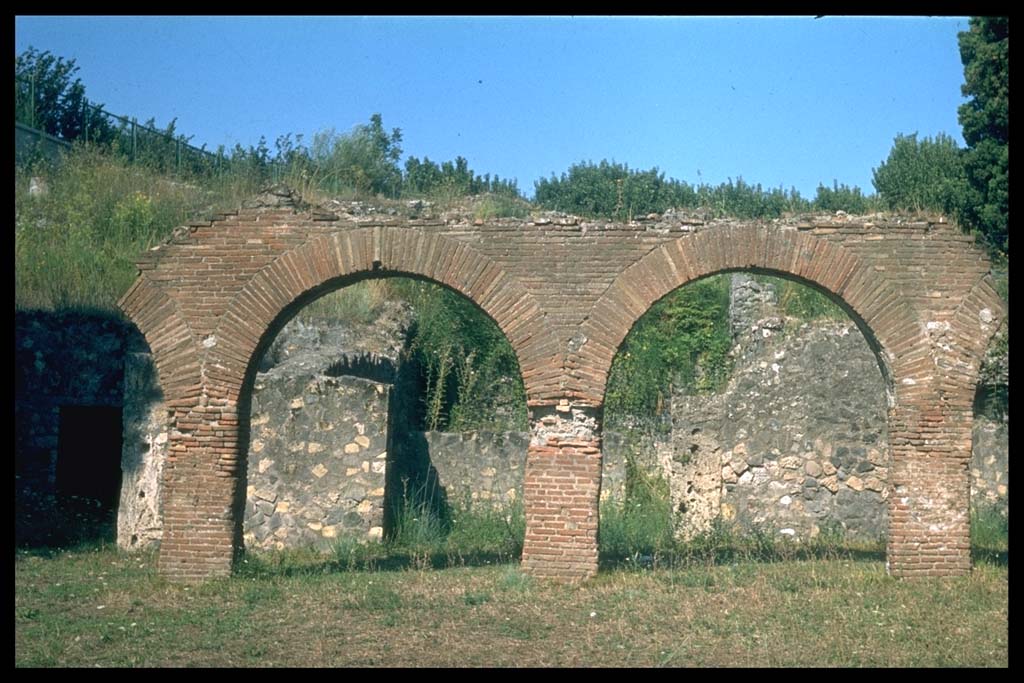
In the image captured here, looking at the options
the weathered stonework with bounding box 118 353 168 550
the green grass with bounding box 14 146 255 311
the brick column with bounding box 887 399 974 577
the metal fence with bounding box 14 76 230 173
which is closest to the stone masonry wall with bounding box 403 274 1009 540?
the brick column with bounding box 887 399 974 577

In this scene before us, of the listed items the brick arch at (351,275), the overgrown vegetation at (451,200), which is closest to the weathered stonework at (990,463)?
the overgrown vegetation at (451,200)

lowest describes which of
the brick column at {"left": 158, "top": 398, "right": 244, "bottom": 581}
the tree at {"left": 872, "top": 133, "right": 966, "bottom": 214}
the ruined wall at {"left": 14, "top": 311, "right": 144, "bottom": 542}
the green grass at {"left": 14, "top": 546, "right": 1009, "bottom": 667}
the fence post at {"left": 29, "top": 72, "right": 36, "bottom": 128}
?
the green grass at {"left": 14, "top": 546, "right": 1009, "bottom": 667}

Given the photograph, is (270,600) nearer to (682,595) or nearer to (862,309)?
(682,595)

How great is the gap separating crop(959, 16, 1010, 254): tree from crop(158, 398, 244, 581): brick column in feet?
25.4

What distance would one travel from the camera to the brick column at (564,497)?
984cm

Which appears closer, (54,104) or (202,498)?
(202,498)

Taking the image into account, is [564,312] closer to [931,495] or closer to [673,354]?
[931,495]

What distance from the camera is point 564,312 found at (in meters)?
10.1

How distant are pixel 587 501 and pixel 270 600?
3.05 m

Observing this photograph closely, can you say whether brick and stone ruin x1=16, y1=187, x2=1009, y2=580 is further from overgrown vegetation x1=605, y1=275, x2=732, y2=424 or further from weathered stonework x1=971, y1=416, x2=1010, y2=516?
overgrown vegetation x1=605, y1=275, x2=732, y2=424

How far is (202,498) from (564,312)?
395 cm

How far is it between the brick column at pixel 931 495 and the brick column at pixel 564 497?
2.89 m

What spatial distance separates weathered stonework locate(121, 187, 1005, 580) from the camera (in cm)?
989

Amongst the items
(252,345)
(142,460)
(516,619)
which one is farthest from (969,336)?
(142,460)
